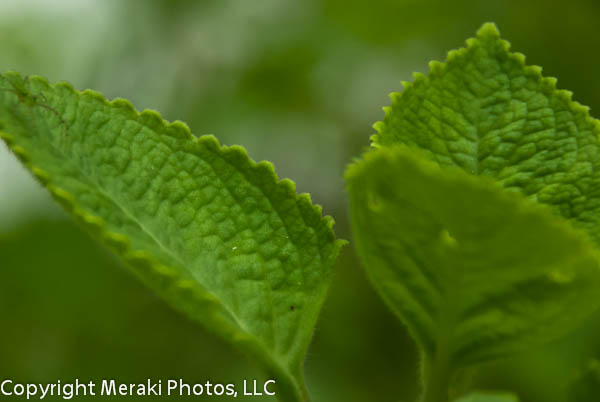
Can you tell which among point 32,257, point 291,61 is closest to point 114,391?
point 32,257

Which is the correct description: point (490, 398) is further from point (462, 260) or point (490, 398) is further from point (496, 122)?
point (496, 122)

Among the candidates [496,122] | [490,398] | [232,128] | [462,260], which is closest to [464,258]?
[462,260]

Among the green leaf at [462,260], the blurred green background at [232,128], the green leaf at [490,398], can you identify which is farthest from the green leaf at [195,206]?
the blurred green background at [232,128]

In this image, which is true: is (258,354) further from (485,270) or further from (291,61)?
(291,61)

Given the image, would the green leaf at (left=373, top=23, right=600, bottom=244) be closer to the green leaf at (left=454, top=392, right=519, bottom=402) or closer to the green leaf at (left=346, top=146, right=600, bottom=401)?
the green leaf at (left=346, top=146, right=600, bottom=401)

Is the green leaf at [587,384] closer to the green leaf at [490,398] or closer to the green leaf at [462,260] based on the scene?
the green leaf at [462,260]
